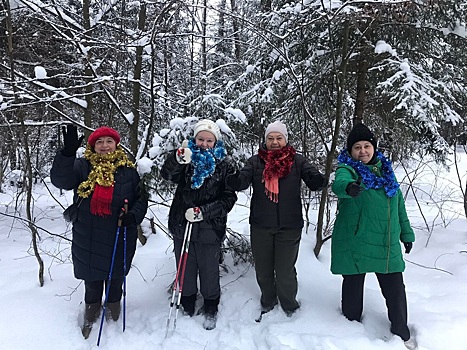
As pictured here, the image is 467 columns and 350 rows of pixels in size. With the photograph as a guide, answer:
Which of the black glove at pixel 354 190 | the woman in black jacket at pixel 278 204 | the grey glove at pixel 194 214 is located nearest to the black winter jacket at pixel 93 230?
the grey glove at pixel 194 214

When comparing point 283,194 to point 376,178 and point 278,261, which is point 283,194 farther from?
point 376,178

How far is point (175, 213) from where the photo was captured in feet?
11.1

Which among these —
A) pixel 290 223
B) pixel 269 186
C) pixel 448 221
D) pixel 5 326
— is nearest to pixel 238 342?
pixel 290 223

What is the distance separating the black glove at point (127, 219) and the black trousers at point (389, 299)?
200 cm

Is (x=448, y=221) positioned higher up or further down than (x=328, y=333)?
higher up

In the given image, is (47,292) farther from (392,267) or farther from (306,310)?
(392,267)

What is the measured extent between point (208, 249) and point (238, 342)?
33.5 inches

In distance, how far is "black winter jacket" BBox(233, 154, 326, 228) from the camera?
326cm

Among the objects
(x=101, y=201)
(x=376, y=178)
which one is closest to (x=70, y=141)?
(x=101, y=201)

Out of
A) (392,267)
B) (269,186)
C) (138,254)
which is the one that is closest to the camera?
(392,267)

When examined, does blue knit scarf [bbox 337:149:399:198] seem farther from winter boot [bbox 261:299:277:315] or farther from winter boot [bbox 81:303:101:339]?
winter boot [bbox 81:303:101:339]

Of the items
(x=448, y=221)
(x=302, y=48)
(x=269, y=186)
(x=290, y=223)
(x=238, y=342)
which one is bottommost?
(x=238, y=342)

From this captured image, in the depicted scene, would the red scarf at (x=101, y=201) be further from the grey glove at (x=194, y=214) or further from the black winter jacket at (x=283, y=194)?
the black winter jacket at (x=283, y=194)

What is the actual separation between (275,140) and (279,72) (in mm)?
1820
